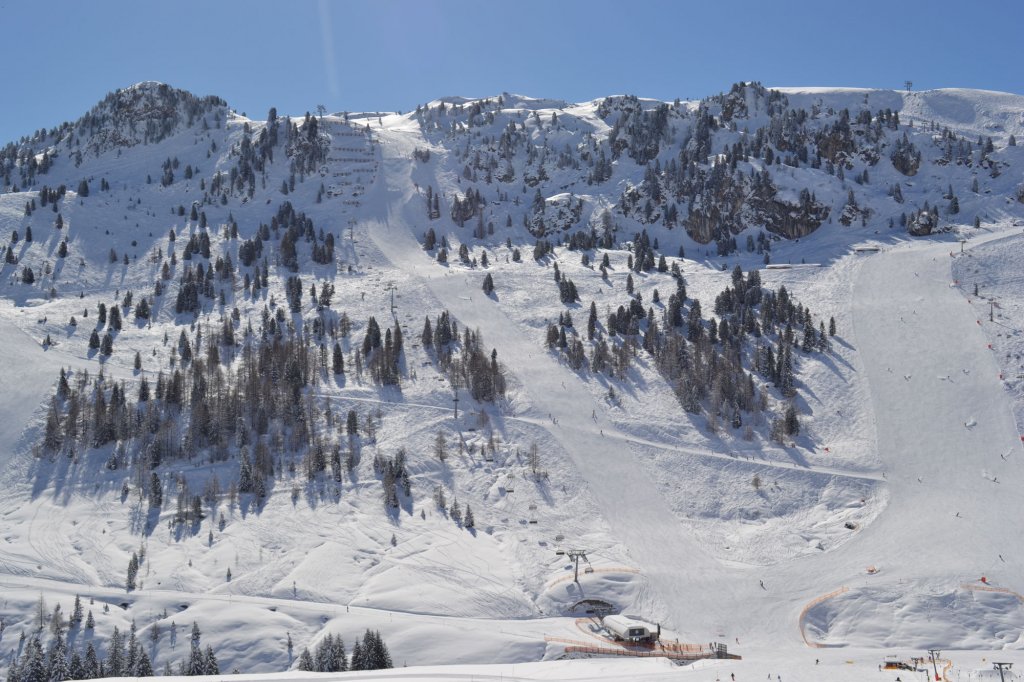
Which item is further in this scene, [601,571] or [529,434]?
[529,434]

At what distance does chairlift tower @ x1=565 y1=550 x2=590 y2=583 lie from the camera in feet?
246

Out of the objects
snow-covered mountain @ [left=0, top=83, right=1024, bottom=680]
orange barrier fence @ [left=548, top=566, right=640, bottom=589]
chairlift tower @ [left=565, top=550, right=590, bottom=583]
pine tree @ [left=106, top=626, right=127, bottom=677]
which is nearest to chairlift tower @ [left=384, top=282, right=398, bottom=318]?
snow-covered mountain @ [left=0, top=83, right=1024, bottom=680]

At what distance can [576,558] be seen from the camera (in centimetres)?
7588

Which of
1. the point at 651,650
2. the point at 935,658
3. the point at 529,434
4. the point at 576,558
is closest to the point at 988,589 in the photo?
the point at 935,658

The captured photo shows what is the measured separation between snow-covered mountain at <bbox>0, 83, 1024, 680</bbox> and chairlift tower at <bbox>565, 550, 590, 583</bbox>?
463 mm

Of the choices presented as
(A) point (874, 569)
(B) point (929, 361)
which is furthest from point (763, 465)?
(B) point (929, 361)

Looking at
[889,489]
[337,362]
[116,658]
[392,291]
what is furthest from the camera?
[392,291]

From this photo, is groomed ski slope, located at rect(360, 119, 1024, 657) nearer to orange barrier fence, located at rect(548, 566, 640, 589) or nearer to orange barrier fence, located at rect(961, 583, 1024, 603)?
orange barrier fence, located at rect(961, 583, 1024, 603)

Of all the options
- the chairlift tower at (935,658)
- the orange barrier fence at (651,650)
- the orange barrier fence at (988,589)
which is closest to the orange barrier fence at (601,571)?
the orange barrier fence at (651,650)

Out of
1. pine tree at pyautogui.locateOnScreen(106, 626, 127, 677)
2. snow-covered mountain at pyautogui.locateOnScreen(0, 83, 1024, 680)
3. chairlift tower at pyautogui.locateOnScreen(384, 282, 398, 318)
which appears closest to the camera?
pine tree at pyautogui.locateOnScreen(106, 626, 127, 677)

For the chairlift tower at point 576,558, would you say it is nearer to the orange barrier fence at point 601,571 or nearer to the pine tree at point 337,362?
the orange barrier fence at point 601,571

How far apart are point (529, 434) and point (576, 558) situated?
2843 centimetres

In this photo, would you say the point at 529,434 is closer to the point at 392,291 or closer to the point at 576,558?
the point at 576,558

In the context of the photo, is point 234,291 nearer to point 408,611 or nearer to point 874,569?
point 408,611
